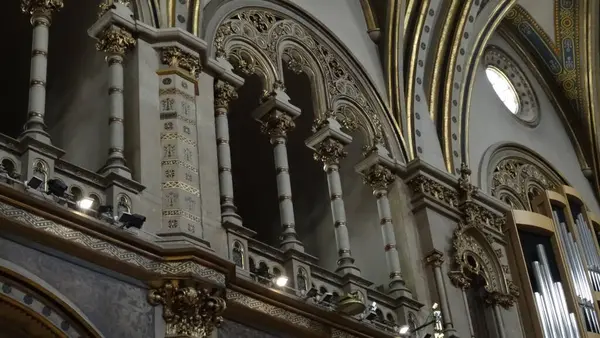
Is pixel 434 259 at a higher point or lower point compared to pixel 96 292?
higher

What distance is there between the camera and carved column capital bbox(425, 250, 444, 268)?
43.7ft

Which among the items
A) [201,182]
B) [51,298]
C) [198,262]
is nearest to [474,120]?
[201,182]

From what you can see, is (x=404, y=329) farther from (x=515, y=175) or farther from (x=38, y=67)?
(x=515, y=175)

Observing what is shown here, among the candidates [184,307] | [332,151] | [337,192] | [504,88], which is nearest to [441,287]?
[337,192]

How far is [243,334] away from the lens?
998cm

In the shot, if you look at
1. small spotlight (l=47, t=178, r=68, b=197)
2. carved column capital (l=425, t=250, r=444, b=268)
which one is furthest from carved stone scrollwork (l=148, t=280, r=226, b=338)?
carved column capital (l=425, t=250, r=444, b=268)

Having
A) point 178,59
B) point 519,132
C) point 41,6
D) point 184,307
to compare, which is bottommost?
point 184,307

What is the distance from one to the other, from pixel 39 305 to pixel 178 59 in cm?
373

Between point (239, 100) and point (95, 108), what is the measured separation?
13.4 feet

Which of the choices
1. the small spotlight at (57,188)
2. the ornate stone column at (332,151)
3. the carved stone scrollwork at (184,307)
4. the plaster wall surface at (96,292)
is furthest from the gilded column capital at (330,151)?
the small spotlight at (57,188)

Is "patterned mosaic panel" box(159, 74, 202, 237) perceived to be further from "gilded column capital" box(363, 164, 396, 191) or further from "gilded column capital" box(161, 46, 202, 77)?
"gilded column capital" box(363, 164, 396, 191)

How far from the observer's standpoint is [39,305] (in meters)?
8.40

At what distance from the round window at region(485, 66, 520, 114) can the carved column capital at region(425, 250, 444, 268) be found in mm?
5837

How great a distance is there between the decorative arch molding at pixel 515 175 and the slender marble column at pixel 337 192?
3.77 metres
